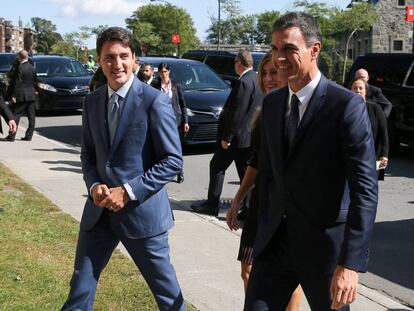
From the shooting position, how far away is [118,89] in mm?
3262

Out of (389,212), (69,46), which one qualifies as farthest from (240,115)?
(69,46)

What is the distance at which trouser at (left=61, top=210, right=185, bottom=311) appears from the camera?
10.7 ft

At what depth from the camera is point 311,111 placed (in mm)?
2666

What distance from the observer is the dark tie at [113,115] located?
10.6 ft

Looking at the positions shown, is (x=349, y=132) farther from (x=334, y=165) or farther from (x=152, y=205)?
(x=152, y=205)

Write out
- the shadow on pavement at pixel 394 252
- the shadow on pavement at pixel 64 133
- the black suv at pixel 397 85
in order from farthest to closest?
the shadow on pavement at pixel 64 133 → the black suv at pixel 397 85 → the shadow on pavement at pixel 394 252

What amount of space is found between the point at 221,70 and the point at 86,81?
4336 mm

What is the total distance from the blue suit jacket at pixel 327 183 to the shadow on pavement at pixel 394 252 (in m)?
2.83

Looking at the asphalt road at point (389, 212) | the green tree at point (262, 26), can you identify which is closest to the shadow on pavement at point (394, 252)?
the asphalt road at point (389, 212)

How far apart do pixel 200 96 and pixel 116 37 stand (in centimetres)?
912

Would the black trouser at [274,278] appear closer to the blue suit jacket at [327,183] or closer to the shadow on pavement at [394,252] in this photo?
the blue suit jacket at [327,183]

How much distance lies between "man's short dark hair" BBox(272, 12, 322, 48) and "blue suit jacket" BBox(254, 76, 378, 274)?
0.60 ft

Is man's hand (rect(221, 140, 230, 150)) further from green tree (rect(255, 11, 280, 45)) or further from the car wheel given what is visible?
green tree (rect(255, 11, 280, 45))

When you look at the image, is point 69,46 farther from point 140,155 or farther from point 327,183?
point 327,183
